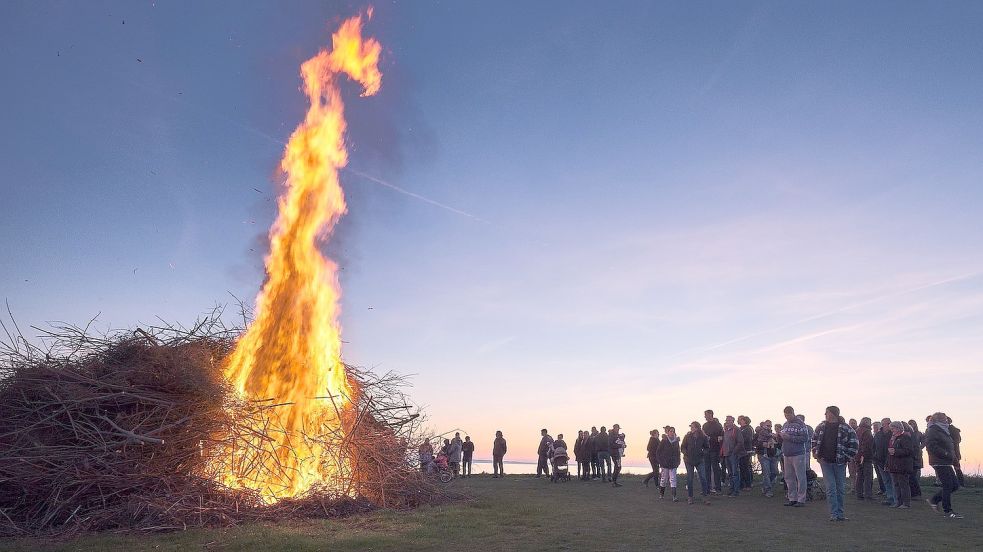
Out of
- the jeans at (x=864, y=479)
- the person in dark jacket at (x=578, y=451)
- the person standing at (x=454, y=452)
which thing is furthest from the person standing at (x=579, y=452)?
the jeans at (x=864, y=479)

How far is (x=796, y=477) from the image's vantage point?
15.2 meters

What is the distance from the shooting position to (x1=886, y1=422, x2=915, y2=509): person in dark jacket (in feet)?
46.8

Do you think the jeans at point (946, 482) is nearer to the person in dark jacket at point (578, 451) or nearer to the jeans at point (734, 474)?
the jeans at point (734, 474)

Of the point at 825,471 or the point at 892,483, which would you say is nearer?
the point at 825,471

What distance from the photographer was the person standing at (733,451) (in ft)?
57.9

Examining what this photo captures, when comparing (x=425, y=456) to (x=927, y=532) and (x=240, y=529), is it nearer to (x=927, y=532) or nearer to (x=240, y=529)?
(x=240, y=529)

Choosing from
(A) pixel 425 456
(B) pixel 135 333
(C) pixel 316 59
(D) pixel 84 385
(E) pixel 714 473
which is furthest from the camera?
(A) pixel 425 456

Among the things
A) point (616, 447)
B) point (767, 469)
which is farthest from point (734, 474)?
point (616, 447)

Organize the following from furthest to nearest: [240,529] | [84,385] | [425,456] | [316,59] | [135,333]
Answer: [425,456]
[316,59]
[135,333]
[84,385]
[240,529]

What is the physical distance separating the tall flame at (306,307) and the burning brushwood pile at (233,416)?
3cm

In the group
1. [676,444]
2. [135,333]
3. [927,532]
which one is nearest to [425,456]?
[676,444]

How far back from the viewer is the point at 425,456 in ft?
66.9

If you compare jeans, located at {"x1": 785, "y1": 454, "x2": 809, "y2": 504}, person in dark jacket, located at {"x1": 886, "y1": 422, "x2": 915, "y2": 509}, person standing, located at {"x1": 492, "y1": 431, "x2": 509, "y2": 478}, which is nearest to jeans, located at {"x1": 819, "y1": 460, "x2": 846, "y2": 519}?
jeans, located at {"x1": 785, "y1": 454, "x2": 809, "y2": 504}

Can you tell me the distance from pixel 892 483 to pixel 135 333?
17.9 m
